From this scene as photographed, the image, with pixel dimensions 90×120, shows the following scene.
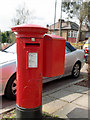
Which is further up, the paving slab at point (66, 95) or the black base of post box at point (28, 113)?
the black base of post box at point (28, 113)

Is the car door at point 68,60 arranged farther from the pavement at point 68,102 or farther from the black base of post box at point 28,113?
the black base of post box at point 28,113

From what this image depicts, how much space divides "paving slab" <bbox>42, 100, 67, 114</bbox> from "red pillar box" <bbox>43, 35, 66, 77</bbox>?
0.98m

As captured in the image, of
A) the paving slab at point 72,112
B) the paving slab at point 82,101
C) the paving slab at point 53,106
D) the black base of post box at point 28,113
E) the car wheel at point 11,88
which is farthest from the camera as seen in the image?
the car wheel at point 11,88

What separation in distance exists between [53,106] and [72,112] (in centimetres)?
49

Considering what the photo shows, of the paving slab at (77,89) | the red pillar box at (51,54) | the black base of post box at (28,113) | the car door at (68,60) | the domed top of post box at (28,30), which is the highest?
the domed top of post box at (28,30)

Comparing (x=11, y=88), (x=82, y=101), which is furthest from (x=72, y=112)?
(x=11, y=88)

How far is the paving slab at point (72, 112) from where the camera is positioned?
3011 mm

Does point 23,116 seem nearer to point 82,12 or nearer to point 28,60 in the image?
point 28,60

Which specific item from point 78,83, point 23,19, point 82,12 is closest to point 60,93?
point 78,83

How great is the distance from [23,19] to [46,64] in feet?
76.9

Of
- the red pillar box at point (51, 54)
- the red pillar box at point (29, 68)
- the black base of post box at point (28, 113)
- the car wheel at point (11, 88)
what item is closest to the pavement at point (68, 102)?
the black base of post box at point (28, 113)

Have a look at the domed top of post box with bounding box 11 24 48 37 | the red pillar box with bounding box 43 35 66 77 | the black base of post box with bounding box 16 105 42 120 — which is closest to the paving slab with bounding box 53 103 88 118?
the black base of post box with bounding box 16 105 42 120

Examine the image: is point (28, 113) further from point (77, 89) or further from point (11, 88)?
point (77, 89)

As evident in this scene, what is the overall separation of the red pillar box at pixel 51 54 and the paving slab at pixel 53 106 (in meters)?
0.98
